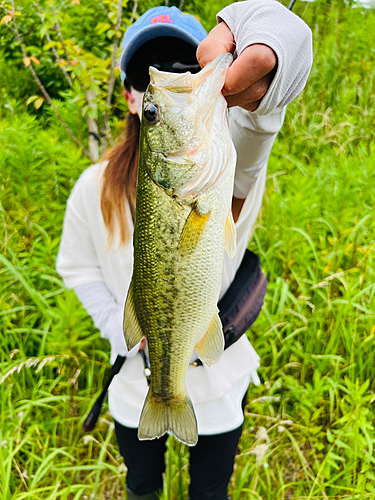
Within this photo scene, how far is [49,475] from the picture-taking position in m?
2.33

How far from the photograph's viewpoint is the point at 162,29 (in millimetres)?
1424

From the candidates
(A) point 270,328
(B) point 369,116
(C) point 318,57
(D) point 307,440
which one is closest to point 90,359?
(A) point 270,328

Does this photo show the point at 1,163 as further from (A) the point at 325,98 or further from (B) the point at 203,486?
(A) the point at 325,98

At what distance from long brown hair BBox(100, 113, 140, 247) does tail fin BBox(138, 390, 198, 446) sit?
67 cm

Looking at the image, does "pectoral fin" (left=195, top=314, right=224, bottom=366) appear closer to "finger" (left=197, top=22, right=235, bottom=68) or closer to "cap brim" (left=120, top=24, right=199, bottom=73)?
"finger" (left=197, top=22, right=235, bottom=68)

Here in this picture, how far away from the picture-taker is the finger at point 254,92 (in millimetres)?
912

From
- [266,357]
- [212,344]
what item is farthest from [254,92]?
[266,357]

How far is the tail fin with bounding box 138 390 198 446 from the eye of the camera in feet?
4.10

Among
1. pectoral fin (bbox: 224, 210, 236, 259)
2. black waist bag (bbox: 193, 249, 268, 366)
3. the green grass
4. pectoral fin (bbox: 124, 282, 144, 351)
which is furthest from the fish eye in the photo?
the green grass

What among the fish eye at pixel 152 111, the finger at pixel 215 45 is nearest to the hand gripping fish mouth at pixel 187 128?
the fish eye at pixel 152 111

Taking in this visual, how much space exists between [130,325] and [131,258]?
18.8 inches

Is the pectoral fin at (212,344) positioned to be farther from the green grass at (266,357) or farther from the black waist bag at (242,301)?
the green grass at (266,357)

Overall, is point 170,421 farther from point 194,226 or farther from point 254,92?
point 254,92

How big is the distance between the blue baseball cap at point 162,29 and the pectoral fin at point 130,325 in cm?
93
